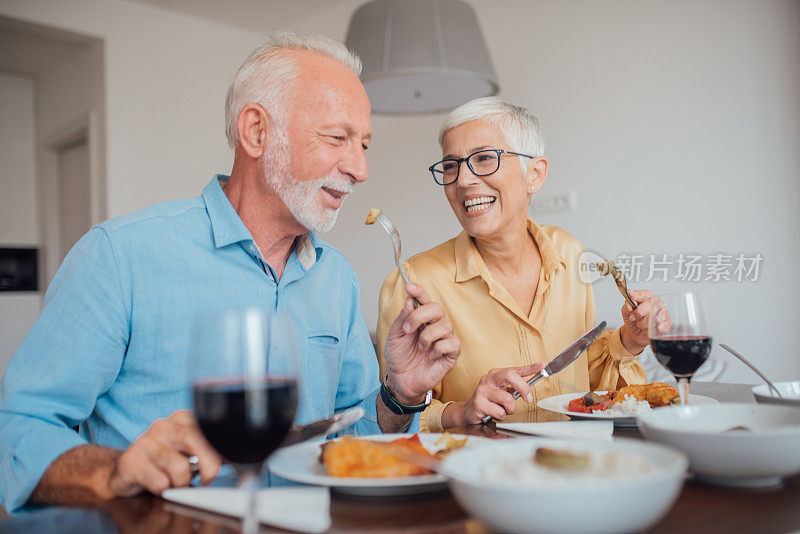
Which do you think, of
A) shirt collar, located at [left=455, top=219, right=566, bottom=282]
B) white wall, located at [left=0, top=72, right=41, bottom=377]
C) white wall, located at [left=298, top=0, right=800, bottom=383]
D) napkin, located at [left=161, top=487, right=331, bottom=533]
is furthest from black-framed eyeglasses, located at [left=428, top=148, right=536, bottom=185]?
white wall, located at [left=0, top=72, right=41, bottom=377]

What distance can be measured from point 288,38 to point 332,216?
417mm

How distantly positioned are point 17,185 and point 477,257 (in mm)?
5767

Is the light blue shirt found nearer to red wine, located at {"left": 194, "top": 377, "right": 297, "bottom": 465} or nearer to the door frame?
red wine, located at {"left": 194, "top": 377, "right": 297, "bottom": 465}

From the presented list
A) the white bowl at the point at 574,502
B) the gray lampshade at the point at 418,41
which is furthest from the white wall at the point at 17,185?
the white bowl at the point at 574,502

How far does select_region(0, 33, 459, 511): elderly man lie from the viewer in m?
0.98

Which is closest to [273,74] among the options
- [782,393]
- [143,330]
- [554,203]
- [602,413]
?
[143,330]

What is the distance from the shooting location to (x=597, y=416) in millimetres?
1074

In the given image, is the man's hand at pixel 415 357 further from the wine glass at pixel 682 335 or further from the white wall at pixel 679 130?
the white wall at pixel 679 130

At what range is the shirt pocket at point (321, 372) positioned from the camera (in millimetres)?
1327

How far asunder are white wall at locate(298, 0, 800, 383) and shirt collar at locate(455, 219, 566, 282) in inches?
45.3

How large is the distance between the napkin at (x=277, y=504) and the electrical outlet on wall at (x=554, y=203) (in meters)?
3.19

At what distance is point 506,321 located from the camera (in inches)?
70.7

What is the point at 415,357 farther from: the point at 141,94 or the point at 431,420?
the point at 141,94

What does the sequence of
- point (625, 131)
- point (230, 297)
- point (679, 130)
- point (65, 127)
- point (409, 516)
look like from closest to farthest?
point (409, 516) < point (230, 297) < point (679, 130) < point (625, 131) < point (65, 127)
